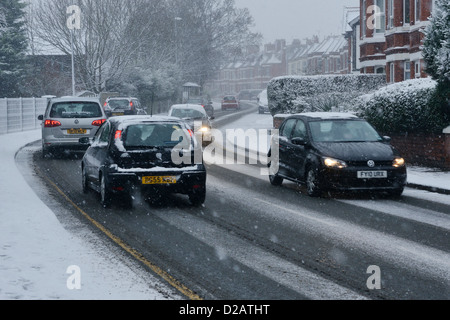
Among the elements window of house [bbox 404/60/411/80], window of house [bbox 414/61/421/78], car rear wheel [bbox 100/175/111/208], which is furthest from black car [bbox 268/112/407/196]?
window of house [bbox 404/60/411/80]

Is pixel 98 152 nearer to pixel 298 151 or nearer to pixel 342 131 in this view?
pixel 298 151

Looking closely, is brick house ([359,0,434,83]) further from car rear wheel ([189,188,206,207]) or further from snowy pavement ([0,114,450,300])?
snowy pavement ([0,114,450,300])

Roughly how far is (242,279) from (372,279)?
4.34 ft

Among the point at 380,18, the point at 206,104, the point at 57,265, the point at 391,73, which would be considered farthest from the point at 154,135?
the point at 206,104

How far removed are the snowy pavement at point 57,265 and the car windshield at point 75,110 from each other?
30.4ft

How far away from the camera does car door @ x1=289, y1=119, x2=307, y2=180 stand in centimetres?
1482

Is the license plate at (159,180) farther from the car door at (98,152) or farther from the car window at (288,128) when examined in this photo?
the car window at (288,128)

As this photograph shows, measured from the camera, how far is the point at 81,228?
10641mm

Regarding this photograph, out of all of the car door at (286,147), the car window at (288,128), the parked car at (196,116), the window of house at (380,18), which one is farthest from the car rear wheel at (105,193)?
the window of house at (380,18)

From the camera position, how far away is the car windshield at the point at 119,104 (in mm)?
39875

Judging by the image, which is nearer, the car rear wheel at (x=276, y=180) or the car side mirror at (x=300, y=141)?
the car side mirror at (x=300, y=141)

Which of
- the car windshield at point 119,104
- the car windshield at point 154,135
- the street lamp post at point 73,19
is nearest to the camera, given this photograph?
the car windshield at point 154,135

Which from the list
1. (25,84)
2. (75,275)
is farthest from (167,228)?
(25,84)

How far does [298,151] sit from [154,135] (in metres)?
3.58
